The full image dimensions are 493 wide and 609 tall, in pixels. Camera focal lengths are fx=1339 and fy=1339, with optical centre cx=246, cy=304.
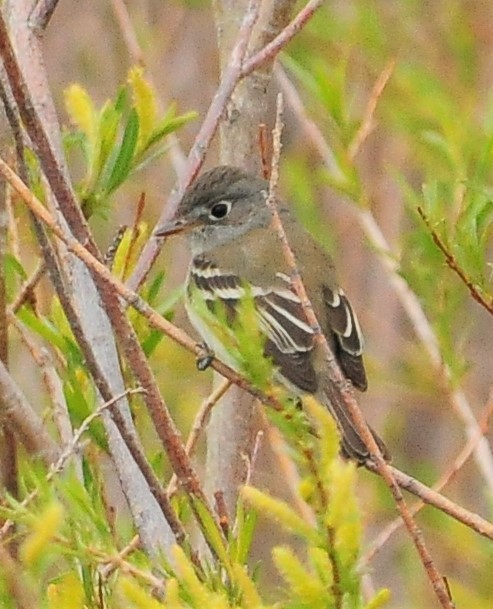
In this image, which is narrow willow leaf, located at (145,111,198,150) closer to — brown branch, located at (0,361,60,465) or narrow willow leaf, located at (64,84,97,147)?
narrow willow leaf, located at (64,84,97,147)

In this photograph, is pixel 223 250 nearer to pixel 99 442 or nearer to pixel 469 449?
pixel 469 449

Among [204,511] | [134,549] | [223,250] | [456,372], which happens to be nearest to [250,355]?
[204,511]

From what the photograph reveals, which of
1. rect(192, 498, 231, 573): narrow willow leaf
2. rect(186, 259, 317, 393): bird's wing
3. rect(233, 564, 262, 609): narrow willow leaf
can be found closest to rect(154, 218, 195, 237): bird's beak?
rect(186, 259, 317, 393): bird's wing

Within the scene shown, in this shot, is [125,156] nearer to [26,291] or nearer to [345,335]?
[26,291]

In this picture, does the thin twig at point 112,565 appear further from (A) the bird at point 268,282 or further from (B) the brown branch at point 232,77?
(A) the bird at point 268,282

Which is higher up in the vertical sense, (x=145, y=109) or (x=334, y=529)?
(x=145, y=109)

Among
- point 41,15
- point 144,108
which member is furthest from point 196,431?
point 41,15

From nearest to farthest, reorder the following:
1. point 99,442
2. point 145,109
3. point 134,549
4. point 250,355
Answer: point 250,355 → point 134,549 → point 99,442 → point 145,109
